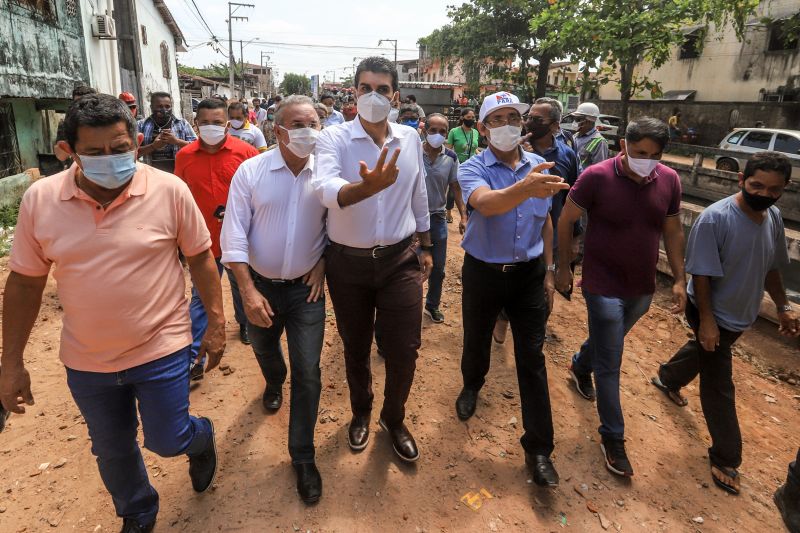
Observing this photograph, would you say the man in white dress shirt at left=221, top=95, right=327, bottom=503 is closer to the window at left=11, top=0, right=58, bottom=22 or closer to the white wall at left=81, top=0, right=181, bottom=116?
the window at left=11, top=0, right=58, bottom=22

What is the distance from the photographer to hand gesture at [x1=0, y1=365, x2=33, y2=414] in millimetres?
1913

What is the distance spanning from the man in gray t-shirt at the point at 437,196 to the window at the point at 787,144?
37.6 feet

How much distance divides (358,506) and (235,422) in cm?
108

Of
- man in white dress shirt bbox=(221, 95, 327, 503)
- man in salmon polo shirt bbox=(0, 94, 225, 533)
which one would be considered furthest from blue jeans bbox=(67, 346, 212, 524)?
man in white dress shirt bbox=(221, 95, 327, 503)

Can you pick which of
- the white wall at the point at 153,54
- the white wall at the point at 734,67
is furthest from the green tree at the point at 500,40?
the white wall at the point at 153,54

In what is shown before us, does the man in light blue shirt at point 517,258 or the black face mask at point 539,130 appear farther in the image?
the black face mask at point 539,130

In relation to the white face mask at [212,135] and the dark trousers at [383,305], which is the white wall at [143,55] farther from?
the dark trousers at [383,305]

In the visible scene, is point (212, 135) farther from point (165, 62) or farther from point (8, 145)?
point (165, 62)

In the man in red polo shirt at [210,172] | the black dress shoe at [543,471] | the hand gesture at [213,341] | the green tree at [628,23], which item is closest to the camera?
the hand gesture at [213,341]

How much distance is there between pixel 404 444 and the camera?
9.43 feet

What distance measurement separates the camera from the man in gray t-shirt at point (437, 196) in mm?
4637

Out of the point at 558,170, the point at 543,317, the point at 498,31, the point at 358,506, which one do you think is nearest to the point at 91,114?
the point at 358,506

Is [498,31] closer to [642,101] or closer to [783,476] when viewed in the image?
[642,101]

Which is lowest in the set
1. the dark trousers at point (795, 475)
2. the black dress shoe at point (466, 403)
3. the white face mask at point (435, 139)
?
the black dress shoe at point (466, 403)
